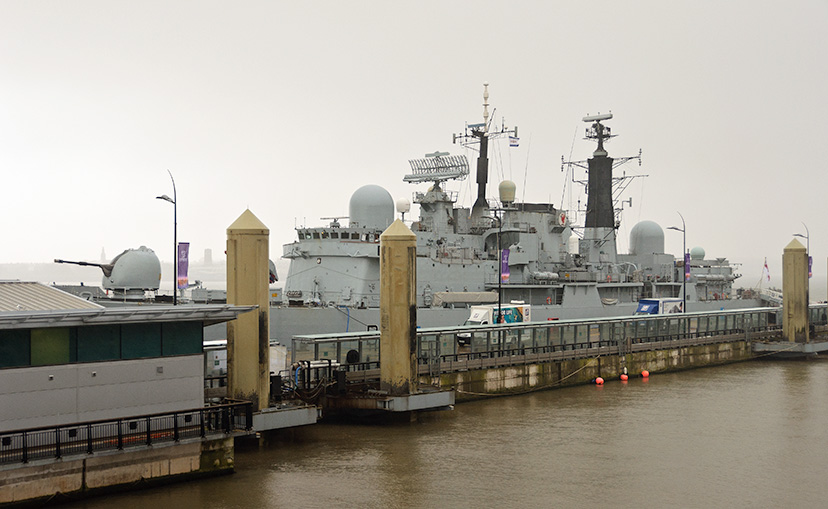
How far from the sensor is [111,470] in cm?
1661

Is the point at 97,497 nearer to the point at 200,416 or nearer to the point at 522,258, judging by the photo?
the point at 200,416

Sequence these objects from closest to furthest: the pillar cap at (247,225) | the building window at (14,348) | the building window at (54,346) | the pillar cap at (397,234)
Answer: the building window at (14,348) → the building window at (54,346) → the pillar cap at (247,225) → the pillar cap at (397,234)

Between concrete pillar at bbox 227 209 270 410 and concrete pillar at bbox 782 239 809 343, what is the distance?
114 feet

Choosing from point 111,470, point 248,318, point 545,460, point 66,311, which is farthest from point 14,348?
point 545,460

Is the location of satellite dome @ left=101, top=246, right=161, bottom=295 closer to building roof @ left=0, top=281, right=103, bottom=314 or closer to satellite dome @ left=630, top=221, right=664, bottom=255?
building roof @ left=0, top=281, right=103, bottom=314

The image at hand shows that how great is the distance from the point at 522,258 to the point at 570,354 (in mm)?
15184

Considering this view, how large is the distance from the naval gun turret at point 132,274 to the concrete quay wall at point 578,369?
19198 mm

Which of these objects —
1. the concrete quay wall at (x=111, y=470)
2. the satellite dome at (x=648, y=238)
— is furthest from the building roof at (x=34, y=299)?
the satellite dome at (x=648, y=238)

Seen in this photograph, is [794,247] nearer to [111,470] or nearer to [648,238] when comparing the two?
[648,238]

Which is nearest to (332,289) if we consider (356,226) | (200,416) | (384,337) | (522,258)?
(356,226)

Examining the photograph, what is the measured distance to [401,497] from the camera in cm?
1784

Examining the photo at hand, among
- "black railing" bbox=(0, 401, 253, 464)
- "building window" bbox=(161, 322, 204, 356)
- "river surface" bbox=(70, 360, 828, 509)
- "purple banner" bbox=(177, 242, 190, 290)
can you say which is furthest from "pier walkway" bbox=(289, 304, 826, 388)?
"purple banner" bbox=(177, 242, 190, 290)

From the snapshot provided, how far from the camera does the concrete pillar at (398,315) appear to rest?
24.7 meters

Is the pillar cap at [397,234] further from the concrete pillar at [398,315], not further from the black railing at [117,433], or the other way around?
the black railing at [117,433]
